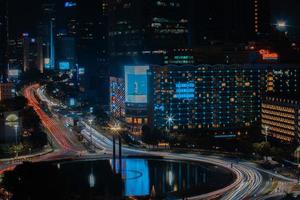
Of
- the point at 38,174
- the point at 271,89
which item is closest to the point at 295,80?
the point at 271,89

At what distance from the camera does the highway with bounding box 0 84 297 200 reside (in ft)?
104

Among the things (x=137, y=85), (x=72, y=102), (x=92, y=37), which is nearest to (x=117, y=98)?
(x=137, y=85)

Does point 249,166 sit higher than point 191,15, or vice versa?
point 191,15

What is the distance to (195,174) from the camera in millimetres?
37844

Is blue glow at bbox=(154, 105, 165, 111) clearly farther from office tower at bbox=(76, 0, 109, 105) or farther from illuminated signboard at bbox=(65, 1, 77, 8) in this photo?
illuminated signboard at bbox=(65, 1, 77, 8)

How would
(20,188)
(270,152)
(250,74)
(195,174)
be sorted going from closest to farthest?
(20,188)
(195,174)
(270,152)
(250,74)

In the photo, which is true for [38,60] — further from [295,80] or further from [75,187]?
[75,187]

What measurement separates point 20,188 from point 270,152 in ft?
71.7

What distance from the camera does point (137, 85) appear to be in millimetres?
57312

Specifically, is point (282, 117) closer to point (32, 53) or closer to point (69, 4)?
point (69, 4)

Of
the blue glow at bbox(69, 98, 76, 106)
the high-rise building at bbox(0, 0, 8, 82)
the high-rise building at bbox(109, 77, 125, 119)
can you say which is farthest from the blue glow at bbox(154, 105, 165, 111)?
the high-rise building at bbox(0, 0, 8, 82)

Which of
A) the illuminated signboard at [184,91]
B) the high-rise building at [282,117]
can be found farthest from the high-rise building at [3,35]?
the high-rise building at [282,117]

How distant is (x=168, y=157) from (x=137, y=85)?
16084 millimetres

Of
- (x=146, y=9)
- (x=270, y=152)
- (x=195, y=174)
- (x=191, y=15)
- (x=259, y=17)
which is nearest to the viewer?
(x=195, y=174)
